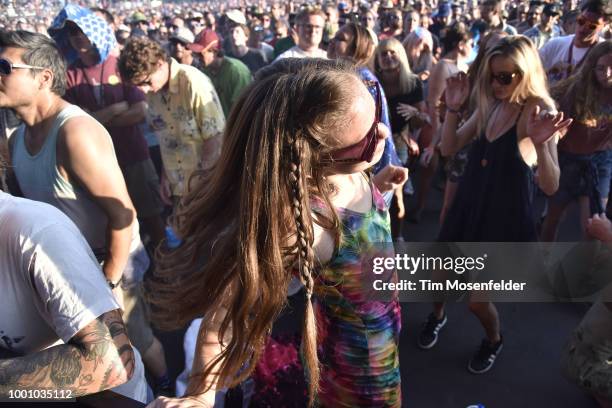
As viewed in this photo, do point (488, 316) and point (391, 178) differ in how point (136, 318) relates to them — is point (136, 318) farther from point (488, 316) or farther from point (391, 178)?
point (488, 316)

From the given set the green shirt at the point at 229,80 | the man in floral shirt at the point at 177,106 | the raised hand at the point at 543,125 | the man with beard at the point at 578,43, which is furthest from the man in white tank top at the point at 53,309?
the man with beard at the point at 578,43

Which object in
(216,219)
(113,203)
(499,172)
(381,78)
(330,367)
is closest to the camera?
(216,219)

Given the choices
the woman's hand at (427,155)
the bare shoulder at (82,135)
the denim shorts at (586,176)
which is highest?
the bare shoulder at (82,135)

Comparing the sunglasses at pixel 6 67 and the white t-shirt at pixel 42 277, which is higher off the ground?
the sunglasses at pixel 6 67

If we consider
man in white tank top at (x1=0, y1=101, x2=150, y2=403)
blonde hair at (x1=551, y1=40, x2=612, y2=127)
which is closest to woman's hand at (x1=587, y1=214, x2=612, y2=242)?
blonde hair at (x1=551, y1=40, x2=612, y2=127)

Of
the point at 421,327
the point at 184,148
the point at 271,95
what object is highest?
the point at 271,95

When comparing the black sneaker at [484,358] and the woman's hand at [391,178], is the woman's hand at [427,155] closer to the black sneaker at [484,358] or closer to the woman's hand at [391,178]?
the black sneaker at [484,358]

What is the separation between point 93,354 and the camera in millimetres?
1084

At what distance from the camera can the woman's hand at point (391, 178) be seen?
1.63 meters

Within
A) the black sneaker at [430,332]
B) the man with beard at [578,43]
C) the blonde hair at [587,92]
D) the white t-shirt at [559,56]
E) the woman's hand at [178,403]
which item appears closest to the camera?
the woman's hand at [178,403]

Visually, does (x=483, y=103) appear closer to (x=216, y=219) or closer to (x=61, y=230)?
(x=216, y=219)

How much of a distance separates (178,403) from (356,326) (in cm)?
51

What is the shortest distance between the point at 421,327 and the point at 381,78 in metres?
2.04

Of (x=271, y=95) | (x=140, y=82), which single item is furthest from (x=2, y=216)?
(x=140, y=82)
